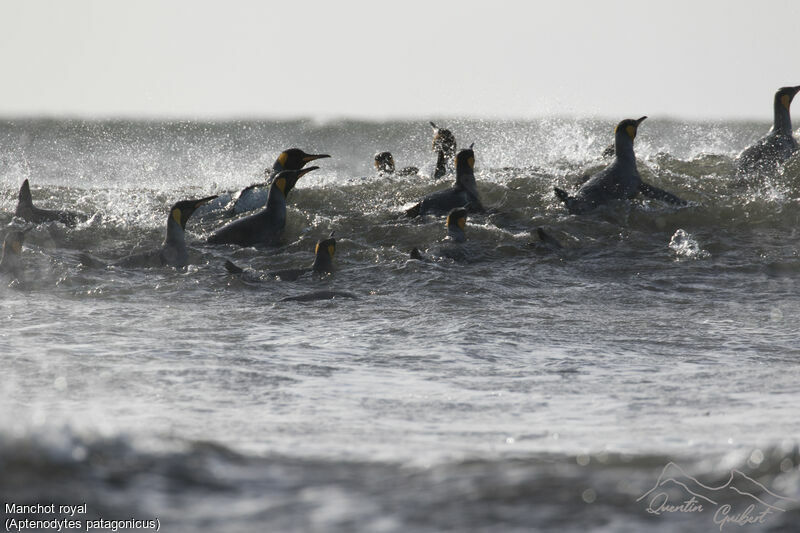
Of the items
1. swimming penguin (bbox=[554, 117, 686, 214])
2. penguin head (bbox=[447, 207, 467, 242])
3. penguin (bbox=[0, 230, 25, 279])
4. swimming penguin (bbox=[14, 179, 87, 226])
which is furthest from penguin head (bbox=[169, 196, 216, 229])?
swimming penguin (bbox=[554, 117, 686, 214])

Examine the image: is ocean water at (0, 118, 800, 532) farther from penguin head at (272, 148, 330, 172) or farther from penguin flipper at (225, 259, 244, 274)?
penguin head at (272, 148, 330, 172)

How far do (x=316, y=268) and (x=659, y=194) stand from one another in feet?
Answer: 14.4

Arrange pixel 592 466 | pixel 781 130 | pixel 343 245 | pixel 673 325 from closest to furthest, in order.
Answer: pixel 592 466, pixel 673 325, pixel 343 245, pixel 781 130

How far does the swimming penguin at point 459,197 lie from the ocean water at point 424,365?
256mm

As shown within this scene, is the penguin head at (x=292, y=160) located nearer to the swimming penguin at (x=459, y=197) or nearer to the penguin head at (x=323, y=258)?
the swimming penguin at (x=459, y=197)

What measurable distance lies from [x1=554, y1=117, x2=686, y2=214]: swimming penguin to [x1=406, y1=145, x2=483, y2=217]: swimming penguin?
96 cm

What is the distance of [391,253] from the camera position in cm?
909

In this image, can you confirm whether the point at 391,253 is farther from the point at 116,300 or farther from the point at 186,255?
the point at 116,300

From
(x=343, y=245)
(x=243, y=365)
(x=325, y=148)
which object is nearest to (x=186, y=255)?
(x=343, y=245)

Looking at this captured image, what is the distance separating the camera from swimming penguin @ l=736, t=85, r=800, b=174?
11.9 m

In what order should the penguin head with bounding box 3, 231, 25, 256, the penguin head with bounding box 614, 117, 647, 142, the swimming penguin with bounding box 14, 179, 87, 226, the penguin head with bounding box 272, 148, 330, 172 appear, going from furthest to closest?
the penguin head with bounding box 272, 148, 330, 172 → the penguin head with bounding box 614, 117, 647, 142 → the swimming penguin with bounding box 14, 179, 87, 226 → the penguin head with bounding box 3, 231, 25, 256

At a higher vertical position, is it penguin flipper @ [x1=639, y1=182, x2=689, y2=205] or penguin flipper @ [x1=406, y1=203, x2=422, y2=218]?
penguin flipper @ [x1=639, y1=182, x2=689, y2=205]

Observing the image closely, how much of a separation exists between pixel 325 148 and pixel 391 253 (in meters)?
22.8

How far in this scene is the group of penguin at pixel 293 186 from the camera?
8578 mm
